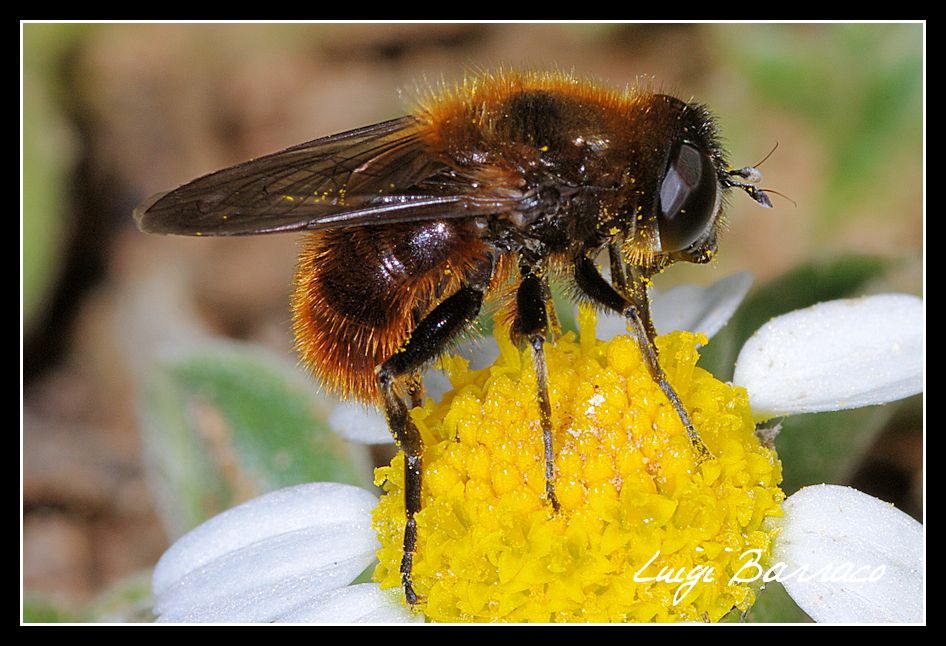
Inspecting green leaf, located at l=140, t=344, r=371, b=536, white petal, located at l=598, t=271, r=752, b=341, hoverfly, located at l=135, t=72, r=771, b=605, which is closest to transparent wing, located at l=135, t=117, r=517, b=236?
hoverfly, located at l=135, t=72, r=771, b=605

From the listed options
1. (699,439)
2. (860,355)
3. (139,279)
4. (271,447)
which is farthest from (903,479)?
(139,279)

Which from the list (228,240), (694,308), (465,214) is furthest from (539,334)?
(228,240)

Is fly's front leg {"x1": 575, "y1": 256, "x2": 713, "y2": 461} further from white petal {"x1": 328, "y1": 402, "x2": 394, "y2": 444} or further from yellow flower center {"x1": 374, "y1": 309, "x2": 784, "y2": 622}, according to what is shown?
white petal {"x1": 328, "y1": 402, "x2": 394, "y2": 444}

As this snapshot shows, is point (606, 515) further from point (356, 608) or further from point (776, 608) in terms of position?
point (356, 608)

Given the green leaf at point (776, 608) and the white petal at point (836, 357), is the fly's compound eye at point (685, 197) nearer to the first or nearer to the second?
the white petal at point (836, 357)

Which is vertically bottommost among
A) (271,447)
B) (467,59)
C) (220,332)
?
(271,447)

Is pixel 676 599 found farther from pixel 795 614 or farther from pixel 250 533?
pixel 250 533
